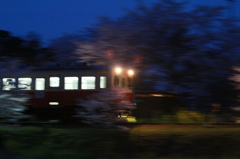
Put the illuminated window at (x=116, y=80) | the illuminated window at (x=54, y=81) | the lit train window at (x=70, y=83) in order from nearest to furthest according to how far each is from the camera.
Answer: the illuminated window at (x=116, y=80)
the lit train window at (x=70, y=83)
the illuminated window at (x=54, y=81)

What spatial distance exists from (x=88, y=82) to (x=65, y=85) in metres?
1.15

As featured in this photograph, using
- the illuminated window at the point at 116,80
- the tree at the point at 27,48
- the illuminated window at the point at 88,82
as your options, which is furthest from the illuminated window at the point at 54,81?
the tree at the point at 27,48

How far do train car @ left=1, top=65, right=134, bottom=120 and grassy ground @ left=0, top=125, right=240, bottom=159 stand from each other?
6028mm

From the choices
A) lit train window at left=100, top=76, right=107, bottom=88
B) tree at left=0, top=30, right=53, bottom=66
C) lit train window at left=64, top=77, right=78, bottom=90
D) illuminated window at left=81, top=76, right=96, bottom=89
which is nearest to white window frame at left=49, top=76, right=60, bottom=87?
lit train window at left=64, top=77, right=78, bottom=90

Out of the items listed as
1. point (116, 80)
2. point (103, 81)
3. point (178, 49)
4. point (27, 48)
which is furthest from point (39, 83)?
point (27, 48)

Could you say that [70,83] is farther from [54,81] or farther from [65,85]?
[54,81]

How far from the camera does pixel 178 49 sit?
32.6 ft

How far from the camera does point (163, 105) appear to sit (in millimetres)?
13617

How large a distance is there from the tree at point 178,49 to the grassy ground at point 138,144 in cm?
171

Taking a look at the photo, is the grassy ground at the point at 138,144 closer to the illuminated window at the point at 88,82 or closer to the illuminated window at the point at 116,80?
the illuminated window at the point at 116,80

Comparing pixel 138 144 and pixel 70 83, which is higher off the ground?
pixel 70 83

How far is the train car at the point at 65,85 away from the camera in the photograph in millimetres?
14805

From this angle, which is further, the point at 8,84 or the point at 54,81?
the point at 54,81

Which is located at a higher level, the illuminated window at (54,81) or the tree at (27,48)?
the tree at (27,48)
